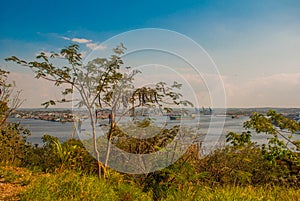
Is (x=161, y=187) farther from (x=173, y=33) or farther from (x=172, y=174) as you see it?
(x=173, y=33)

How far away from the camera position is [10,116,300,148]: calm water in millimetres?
5309

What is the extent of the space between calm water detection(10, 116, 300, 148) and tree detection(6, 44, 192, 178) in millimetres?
369

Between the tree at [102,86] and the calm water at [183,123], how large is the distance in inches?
14.5

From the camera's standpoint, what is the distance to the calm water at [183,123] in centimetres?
531

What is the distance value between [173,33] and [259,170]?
3.21m

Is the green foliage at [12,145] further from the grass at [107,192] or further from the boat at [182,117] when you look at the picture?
the boat at [182,117]

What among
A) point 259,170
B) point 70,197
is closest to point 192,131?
point 259,170

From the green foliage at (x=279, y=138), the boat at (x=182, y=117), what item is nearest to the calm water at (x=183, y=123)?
the boat at (x=182, y=117)

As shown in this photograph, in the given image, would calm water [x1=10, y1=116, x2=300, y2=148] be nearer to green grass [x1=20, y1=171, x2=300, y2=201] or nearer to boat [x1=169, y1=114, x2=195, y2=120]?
boat [x1=169, y1=114, x2=195, y2=120]

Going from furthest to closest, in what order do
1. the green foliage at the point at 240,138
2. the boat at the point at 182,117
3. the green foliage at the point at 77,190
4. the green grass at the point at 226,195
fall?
the green foliage at the point at 240,138 < the boat at the point at 182,117 < the green grass at the point at 226,195 < the green foliage at the point at 77,190

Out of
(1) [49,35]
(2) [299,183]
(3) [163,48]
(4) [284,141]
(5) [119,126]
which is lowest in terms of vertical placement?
(2) [299,183]

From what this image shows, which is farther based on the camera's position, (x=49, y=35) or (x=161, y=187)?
(x=49, y=35)

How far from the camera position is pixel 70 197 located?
3.93 meters

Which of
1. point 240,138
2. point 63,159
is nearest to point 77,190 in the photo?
point 63,159
